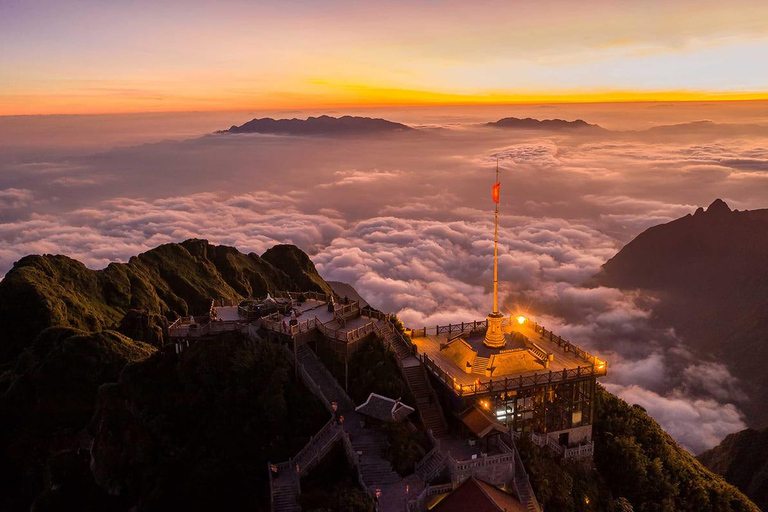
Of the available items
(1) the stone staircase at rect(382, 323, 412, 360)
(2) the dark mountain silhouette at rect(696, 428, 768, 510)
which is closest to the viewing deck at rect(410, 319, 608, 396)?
(1) the stone staircase at rect(382, 323, 412, 360)

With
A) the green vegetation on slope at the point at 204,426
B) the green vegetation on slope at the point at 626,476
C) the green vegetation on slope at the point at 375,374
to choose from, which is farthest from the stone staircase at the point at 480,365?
the green vegetation on slope at the point at 204,426

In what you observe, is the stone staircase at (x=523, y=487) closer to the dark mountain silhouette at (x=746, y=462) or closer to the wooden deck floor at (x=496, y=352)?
the wooden deck floor at (x=496, y=352)

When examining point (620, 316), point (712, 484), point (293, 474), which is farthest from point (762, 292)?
point (293, 474)

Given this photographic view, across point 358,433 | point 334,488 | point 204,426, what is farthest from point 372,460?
point 204,426

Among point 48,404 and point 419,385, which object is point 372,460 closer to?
point 419,385

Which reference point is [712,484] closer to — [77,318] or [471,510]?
[471,510]

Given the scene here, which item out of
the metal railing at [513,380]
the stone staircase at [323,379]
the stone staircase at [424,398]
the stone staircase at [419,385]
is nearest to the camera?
the metal railing at [513,380]
